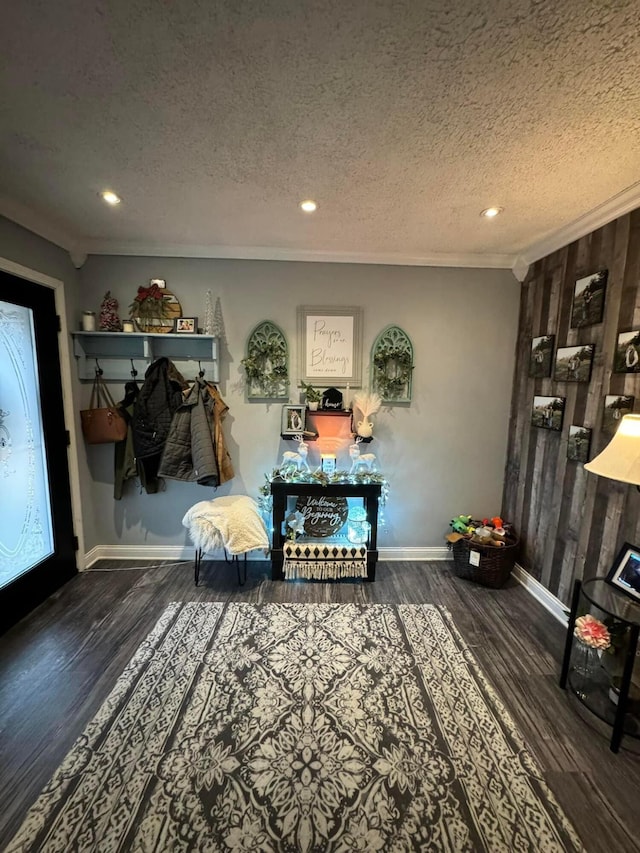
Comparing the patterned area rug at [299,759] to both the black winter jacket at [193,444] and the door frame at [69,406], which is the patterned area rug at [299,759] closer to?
the black winter jacket at [193,444]

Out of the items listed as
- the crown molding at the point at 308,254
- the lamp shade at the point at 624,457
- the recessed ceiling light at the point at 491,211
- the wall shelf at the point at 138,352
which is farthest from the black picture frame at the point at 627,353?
the wall shelf at the point at 138,352

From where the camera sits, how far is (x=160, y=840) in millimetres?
1128

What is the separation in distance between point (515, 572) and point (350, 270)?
8.96ft

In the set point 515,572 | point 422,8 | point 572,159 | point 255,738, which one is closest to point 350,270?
point 572,159

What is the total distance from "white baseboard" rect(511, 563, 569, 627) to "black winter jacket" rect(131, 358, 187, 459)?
293cm

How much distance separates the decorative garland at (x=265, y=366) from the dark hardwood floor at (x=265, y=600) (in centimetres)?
150

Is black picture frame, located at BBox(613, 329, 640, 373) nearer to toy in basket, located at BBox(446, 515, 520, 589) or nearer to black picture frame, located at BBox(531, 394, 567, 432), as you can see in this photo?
black picture frame, located at BBox(531, 394, 567, 432)

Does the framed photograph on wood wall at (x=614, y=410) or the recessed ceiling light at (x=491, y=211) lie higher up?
the recessed ceiling light at (x=491, y=211)

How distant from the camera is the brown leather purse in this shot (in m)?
2.59

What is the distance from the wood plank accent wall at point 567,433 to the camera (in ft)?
6.12

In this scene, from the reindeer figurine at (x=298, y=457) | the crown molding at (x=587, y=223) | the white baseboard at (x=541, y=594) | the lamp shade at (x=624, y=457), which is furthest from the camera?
the reindeer figurine at (x=298, y=457)

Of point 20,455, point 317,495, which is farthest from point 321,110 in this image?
point 20,455

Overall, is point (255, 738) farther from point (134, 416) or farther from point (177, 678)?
point (134, 416)

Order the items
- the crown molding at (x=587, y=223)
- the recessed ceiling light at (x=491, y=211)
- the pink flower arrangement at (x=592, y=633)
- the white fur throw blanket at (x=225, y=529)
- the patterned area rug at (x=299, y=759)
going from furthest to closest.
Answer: the white fur throw blanket at (x=225, y=529)
the recessed ceiling light at (x=491, y=211)
the crown molding at (x=587, y=223)
the pink flower arrangement at (x=592, y=633)
the patterned area rug at (x=299, y=759)
